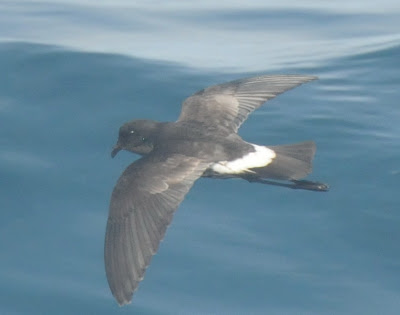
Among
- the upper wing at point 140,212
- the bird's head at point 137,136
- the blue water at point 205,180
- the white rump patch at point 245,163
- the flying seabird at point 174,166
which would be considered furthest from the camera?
the blue water at point 205,180

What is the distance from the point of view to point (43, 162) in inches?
328

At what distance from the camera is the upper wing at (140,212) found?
5.43 m

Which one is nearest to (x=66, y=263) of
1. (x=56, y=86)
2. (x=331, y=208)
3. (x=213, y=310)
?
(x=213, y=310)

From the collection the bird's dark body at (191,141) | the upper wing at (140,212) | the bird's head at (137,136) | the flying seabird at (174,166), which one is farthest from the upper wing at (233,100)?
the upper wing at (140,212)

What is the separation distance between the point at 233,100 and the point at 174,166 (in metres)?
1.30

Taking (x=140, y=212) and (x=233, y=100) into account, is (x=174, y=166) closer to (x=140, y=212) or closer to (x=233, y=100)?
(x=140, y=212)

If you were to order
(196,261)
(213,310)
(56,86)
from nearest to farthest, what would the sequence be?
1. (213,310)
2. (196,261)
3. (56,86)

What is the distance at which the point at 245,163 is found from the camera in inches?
251


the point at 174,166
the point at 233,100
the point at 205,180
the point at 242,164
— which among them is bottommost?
the point at 174,166

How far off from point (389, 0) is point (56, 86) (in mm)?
4923

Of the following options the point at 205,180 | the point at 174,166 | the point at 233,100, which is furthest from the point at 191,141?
the point at 205,180

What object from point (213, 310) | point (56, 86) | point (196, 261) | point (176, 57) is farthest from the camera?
point (176, 57)

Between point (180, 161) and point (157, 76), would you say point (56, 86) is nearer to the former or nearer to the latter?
point (157, 76)

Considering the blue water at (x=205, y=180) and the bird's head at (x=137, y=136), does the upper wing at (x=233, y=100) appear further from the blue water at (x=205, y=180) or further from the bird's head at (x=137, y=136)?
the blue water at (x=205, y=180)
